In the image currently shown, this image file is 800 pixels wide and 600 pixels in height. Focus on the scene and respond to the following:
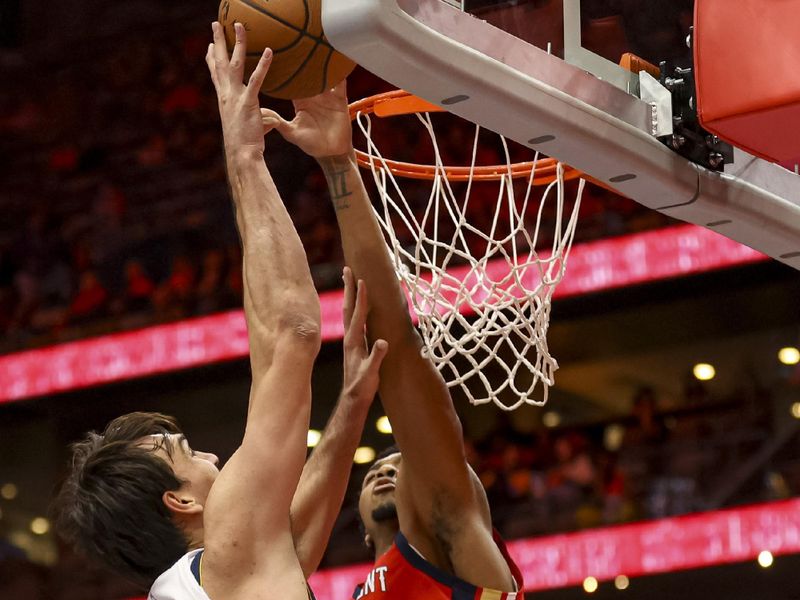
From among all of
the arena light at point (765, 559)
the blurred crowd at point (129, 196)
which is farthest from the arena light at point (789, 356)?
the arena light at point (765, 559)

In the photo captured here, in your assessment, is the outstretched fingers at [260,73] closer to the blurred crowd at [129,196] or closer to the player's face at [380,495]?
the player's face at [380,495]

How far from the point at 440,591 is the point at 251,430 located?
84cm

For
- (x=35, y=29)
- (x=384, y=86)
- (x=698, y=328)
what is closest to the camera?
(x=698, y=328)

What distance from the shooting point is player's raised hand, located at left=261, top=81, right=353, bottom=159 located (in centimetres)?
251

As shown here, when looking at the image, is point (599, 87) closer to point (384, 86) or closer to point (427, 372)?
point (427, 372)

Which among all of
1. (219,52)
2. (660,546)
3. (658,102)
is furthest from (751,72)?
(660,546)

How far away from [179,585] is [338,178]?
963 millimetres

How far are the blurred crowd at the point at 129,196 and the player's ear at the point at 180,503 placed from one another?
5.19 metres

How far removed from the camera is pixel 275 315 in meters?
2.08

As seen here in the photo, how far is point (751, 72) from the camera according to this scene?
2.31m

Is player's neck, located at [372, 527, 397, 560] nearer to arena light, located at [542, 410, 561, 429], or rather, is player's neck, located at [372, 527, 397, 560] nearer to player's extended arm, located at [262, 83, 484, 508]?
player's extended arm, located at [262, 83, 484, 508]

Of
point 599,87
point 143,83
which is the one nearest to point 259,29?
point 599,87

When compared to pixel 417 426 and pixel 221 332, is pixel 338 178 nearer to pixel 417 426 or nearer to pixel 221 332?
pixel 417 426

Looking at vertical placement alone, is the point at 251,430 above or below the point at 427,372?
above
